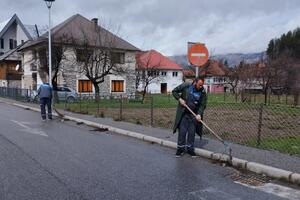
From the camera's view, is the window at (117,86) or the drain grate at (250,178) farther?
the window at (117,86)

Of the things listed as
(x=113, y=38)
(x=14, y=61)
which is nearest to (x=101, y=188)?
(x=113, y=38)

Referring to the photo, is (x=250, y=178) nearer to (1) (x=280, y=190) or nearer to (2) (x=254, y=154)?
(1) (x=280, y=190)

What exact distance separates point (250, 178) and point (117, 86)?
37847mm

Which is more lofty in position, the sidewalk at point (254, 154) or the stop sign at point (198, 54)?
the stop sign at point (198, 54)

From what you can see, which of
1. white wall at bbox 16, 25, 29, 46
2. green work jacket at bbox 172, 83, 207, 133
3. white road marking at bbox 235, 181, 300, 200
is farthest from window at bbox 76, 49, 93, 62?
white wall at bbox 16, 25, 29, 46

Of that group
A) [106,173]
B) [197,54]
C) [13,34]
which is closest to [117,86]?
[13,34]

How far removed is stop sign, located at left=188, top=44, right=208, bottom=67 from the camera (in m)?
8.95

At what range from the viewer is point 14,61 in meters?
54.0

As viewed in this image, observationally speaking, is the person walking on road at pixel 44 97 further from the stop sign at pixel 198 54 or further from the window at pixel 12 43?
the window at pixel 12 43

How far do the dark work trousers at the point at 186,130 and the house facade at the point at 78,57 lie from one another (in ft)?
81.2

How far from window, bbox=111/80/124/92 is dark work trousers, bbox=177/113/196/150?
3565cm

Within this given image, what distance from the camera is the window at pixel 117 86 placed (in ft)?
141

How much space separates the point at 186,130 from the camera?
25.5ft

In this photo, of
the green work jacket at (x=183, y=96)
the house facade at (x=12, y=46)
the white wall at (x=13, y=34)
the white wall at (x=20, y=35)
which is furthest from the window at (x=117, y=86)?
the green work jacket at (x=183, y=96)
